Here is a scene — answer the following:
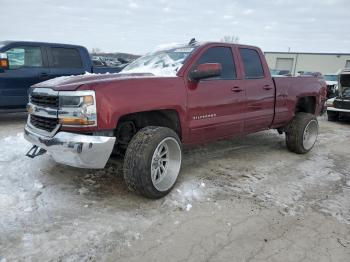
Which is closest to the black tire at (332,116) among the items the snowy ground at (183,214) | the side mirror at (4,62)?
the snowy ground at (183,214)

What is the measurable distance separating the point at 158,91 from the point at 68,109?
1009mm

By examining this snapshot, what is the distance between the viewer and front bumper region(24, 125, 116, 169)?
131 inches

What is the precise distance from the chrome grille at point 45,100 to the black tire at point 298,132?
4.24m

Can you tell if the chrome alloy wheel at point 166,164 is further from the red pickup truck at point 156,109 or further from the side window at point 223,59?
the side window at point 223,59

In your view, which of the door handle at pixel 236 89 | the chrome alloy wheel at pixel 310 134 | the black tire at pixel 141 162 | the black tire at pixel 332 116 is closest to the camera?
the black tire at pixel 141 162

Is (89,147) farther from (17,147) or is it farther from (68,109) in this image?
(17,147)

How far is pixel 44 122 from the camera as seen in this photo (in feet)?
12.5

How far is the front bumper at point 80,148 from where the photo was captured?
3.32m

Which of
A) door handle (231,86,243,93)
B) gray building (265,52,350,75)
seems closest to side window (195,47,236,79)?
door handle (231,86,243,93)

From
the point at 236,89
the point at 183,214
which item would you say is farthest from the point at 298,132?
the point at 183,214

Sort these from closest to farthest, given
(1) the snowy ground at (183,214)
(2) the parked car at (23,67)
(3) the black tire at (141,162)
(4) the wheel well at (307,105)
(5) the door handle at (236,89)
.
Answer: (1) the snowy ground at (183,214)
(3) the black tire at (141,162)
(5) the door handle at (236,89)
(4) the wheel well at (307,105)
(2) the parked car at (23,67)

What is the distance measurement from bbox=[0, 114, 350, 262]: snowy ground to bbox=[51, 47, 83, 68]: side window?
340 cm

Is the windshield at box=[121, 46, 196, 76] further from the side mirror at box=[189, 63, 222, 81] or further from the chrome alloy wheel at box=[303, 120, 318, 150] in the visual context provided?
the chrome alloy wheel at box=[303, 120, 318, 150]

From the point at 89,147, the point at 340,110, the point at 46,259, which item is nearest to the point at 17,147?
the point at 89,147
